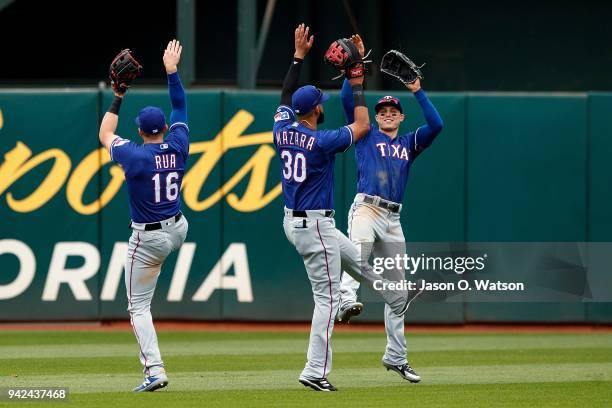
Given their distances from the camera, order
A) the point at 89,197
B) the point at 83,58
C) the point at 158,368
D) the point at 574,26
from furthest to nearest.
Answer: the point at 83,58 → the point at 574,26 → the point at 89,197 → the point at 158,368

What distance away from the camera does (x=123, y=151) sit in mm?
8703

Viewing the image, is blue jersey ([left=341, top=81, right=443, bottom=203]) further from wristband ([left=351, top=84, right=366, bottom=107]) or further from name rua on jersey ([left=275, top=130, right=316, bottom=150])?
name rua on jersey ([left=275, top=130, right=316, bottom=150])

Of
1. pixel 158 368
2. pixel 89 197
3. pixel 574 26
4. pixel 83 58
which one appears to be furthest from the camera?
pixel 83 58

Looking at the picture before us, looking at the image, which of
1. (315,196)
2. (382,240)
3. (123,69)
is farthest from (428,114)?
(123,69)

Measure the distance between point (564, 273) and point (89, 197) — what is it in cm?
547

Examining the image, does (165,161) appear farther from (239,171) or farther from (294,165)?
(239,171)

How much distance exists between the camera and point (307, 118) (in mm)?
8695

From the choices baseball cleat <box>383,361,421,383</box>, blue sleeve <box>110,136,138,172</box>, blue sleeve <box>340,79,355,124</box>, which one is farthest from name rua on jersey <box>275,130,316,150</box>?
baseball cleat <box>383,361,421,383</box>

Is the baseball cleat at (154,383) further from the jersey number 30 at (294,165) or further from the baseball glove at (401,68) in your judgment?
the baseball glove at (401,68)

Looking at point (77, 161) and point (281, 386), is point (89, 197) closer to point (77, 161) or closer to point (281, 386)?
point (77, 161)

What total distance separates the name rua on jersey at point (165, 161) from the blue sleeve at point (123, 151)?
177 millimetres

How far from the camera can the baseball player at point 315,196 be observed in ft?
28.0

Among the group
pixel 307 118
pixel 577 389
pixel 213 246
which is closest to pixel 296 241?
pixel 307 118

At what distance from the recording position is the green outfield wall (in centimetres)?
1403
